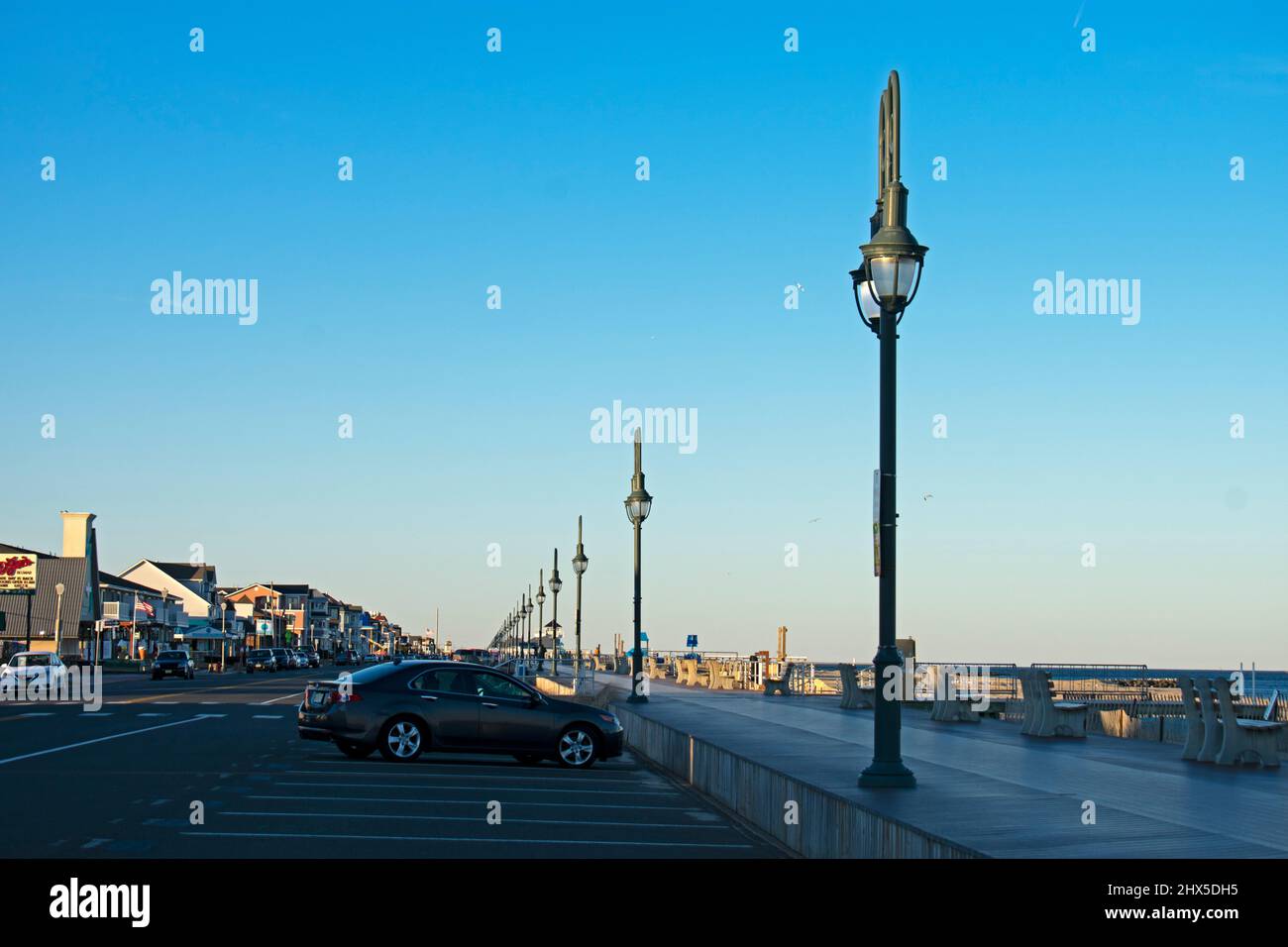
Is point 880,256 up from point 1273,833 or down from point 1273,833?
up

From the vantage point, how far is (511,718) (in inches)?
835

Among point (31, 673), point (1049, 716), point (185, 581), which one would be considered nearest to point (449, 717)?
point (1049, 716)

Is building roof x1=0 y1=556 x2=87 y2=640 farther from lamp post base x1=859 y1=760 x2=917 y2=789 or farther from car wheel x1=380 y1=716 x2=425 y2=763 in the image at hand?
lamp post base x1=859 y1=760 x2=917 y2=789

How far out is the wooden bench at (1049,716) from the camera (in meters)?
23.4

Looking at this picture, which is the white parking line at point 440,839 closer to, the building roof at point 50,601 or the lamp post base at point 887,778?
the lamp post base at point 887,778

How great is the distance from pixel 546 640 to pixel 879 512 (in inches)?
5688

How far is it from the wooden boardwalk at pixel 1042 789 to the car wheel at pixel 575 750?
63.9 inches

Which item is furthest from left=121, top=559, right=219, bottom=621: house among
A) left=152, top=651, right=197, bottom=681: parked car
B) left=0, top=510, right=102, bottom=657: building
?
left=152, top=651, right=197, bottom=681: parked car

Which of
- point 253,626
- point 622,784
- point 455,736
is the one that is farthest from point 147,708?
point 253,626

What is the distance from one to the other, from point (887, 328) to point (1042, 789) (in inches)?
176

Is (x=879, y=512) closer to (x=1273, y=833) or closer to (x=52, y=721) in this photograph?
(x=1273, y=833)
